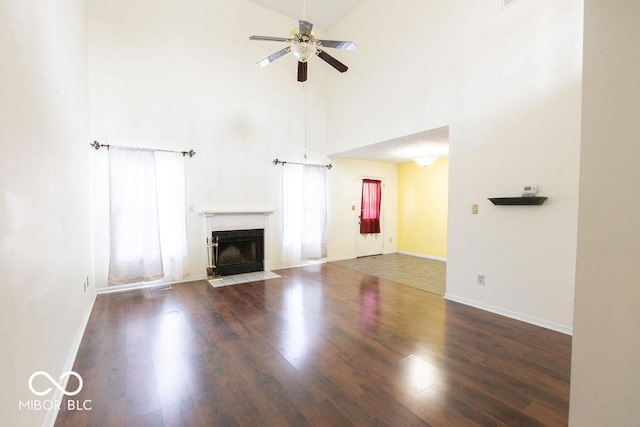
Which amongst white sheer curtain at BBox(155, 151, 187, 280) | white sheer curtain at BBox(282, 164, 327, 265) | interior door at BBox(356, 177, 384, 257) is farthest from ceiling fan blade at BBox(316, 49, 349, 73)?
interior door at BBox(356, 177, 384, 257)

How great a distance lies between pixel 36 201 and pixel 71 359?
1.60 meters

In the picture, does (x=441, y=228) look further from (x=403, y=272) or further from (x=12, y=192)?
(x=12, y=192)

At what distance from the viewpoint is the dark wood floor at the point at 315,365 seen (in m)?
1.86

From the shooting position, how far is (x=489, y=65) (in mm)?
3611

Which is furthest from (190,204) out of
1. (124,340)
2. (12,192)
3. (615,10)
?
(615,10)

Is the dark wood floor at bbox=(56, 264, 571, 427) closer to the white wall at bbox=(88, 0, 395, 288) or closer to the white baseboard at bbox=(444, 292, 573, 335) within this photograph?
the white baseboard at bbox=(444, 292, 573, 335)

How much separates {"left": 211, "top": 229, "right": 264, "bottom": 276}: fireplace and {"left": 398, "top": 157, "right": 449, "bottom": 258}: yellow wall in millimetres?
4339

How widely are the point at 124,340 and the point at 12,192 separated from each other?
7.10ft

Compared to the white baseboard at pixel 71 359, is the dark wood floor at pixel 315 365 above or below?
below

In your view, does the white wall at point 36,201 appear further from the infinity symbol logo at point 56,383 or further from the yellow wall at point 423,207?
the yellow wall at point 423,207

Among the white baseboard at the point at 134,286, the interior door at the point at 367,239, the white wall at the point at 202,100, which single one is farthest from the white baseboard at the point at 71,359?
the interior door at the point at 367,239

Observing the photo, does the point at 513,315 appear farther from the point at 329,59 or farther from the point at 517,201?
the point at 329,59

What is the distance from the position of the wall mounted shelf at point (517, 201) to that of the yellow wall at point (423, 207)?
3.39m

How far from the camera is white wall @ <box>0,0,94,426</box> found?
1279 mm
